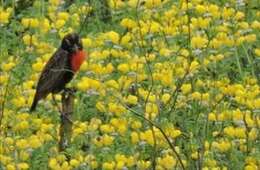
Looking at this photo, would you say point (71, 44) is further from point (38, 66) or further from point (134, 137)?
point (134, 137)

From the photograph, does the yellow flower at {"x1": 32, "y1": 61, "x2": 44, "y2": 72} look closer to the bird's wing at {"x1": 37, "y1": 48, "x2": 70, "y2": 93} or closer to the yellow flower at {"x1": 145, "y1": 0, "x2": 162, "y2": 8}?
the bird's wing at {"x1": 37, "y1": 48, "x2": 70, "y2": 93}

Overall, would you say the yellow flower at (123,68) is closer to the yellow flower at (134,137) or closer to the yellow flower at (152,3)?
the yellow flower at (134,137)

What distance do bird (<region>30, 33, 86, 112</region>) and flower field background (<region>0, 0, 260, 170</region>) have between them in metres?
0.12

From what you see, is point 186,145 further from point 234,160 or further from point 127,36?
point 127,36

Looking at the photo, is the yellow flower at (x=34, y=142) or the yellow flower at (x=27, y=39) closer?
the yellow flower at (x=34, y=142)

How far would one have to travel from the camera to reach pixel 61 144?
19.5ft

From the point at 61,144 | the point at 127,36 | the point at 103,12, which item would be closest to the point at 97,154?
the point at 61,144

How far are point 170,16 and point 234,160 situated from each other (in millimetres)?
2123

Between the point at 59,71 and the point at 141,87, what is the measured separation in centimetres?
81

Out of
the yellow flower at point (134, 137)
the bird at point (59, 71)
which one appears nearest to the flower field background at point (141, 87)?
the yellow flower at point (134, 137)

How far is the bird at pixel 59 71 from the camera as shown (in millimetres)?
6316

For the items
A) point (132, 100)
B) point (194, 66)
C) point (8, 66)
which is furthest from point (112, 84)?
point (8, 66)

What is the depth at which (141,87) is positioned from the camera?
273 inches

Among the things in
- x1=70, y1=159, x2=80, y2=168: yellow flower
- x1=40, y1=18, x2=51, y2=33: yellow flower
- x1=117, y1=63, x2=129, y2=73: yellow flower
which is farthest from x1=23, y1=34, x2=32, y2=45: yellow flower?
x1=70, y1=159, x2=80, y2=168: yellow flower
